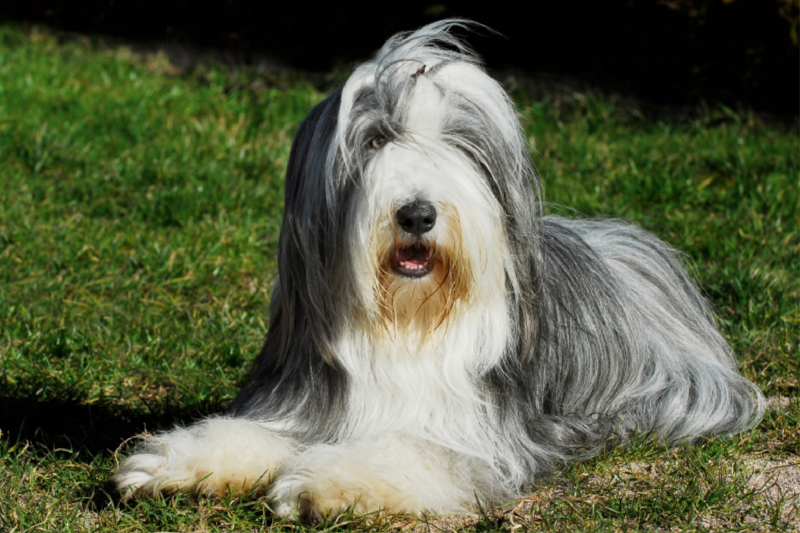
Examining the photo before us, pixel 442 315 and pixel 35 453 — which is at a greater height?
pixel 442 315

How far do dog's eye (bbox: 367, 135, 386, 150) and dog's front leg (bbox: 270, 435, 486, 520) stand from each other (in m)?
0.95

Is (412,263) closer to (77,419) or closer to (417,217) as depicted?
(417,217)

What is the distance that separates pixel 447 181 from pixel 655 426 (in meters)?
1.41

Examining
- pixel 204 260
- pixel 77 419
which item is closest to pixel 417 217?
pixel 77 419

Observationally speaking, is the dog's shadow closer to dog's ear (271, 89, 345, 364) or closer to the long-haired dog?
the long-haired dog

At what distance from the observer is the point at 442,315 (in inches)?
119

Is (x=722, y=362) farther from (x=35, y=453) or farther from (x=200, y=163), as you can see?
(x=200, y=163)

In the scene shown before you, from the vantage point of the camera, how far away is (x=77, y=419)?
378 cm

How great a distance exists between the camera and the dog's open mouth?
115 inches

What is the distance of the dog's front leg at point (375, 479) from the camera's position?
9.09 ft

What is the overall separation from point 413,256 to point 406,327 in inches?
10.3

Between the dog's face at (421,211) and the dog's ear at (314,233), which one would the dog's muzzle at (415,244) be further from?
the dog's ear at (314,233)

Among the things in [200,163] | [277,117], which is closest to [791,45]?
[277,117]

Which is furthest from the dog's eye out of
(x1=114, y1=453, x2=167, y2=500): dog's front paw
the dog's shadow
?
the dog's shadow
